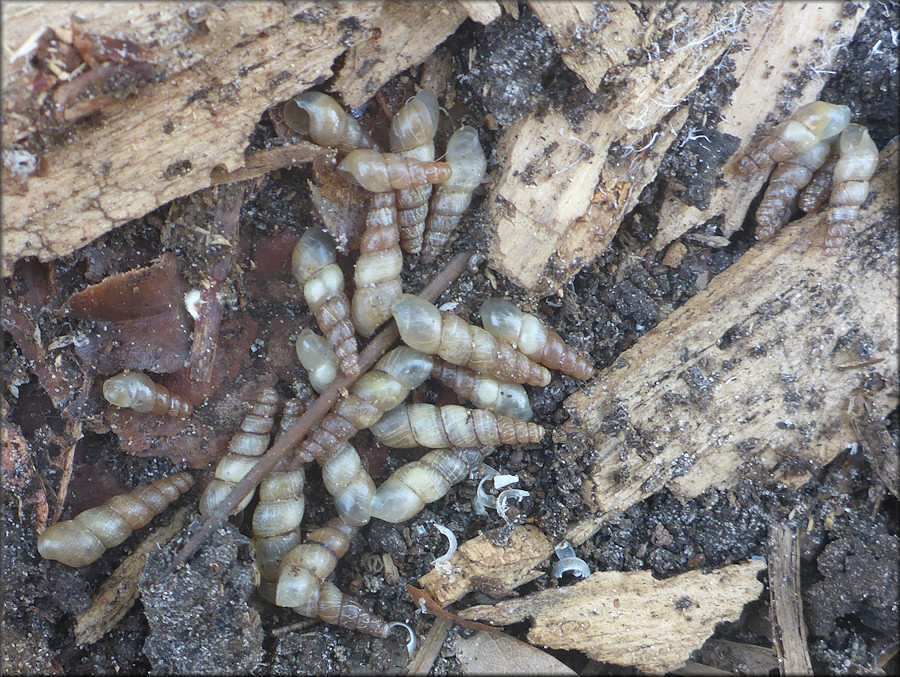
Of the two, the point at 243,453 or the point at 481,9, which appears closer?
the point at 481,9

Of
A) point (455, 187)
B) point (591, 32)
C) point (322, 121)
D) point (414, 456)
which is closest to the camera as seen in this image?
point (591, 32)

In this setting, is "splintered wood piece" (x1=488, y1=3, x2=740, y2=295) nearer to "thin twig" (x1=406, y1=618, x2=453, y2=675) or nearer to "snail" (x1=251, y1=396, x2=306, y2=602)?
"snail" (x1=251, y1=396, x2=306, y2=602)

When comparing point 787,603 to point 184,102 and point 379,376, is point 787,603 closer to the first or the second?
point 379,376

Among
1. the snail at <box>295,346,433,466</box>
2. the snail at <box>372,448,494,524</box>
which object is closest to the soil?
the snail at <box>372,448,494,524</box>

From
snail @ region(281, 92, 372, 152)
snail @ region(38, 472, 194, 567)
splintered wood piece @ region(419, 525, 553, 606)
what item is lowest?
splintered wood piece @ region(419, 525, 553, 606)

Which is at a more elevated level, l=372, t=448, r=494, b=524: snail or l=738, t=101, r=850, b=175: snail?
l=738, t=101, r=850, b=175: snail

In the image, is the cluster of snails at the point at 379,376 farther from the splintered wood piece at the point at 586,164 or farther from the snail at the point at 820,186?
the snail at the point at 820,186

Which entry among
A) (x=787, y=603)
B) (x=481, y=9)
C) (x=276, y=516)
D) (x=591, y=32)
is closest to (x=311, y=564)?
(x=276, y=516)
